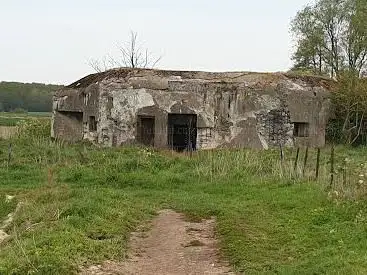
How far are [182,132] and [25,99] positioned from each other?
3684 cm

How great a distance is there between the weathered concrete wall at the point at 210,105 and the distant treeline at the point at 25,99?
33931 millimetres

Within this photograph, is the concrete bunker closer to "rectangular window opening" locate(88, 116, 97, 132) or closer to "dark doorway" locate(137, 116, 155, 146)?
"rectangular window opening" locate(88, 116, 97, 132)

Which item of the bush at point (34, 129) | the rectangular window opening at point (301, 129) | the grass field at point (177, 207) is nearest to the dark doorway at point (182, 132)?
the grass field at point (177, 207)

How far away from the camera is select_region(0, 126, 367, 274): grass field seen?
7727mm

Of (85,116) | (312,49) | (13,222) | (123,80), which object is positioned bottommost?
(13,222)

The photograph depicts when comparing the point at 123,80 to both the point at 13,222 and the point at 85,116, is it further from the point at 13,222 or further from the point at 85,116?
the point at 13,222

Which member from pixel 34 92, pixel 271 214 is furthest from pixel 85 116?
pixel 34 92

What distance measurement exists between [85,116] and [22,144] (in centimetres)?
268

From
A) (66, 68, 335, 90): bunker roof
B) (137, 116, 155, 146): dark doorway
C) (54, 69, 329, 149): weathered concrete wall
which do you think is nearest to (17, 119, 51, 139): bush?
(66, 68, 335, 90): bunker roof

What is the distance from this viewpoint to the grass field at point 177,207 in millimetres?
7727

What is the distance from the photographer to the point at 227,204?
12.2 m

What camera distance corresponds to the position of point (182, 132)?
2234cm

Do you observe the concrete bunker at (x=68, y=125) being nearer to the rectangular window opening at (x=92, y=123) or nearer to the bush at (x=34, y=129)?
the rectangular window opening at (x=92, y=123)

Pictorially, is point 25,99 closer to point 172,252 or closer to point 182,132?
point 182,132
